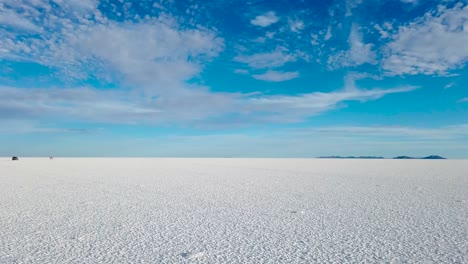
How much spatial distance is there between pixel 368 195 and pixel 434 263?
3601 mm

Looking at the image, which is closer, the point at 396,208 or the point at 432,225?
the point at 432,225

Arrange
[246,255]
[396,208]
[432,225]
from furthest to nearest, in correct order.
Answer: [396,208] < [432,225] < [246,255]

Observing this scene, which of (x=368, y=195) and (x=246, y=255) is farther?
(x=368, y=195)

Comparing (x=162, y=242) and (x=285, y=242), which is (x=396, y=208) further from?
(x=162, y=242)

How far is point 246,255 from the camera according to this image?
8.48ft

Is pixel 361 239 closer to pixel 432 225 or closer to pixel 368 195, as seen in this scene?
pixel 432 225

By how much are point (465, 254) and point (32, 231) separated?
4.07m

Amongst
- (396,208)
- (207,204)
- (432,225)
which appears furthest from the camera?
(207,204)

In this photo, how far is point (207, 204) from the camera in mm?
4898

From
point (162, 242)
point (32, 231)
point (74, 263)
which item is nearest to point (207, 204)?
point (162, 242)

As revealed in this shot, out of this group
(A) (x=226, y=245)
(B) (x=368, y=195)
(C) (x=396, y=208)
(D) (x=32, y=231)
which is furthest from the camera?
(B) (x=368, y=195)

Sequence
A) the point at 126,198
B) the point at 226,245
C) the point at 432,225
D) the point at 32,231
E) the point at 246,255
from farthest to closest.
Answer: the point at 126,198 → the point at 432,225 → the point at 32,231 → the point at 226,245 → the point at 246,255

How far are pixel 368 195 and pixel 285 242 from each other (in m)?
3.57

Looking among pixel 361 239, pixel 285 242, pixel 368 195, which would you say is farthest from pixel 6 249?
pixel 368 195
